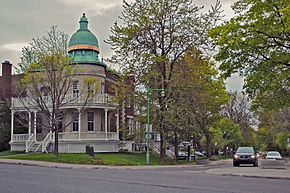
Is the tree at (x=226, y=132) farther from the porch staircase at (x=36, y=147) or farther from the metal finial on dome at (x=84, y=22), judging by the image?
the porch staircase at (x=36, y=147)

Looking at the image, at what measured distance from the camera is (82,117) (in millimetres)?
38969

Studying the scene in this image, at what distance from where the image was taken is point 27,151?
36.5m

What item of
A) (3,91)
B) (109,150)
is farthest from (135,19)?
(3,91)

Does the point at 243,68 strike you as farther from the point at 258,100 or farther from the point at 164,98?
the point at 164,98

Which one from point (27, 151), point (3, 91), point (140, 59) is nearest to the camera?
point (140, 59)

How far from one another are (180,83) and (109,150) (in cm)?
1061

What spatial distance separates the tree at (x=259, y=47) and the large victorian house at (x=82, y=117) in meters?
16.0

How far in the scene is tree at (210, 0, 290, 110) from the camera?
2075 centimetres

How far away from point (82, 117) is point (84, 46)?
7184mm

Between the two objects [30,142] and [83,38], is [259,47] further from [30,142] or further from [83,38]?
[30,142]

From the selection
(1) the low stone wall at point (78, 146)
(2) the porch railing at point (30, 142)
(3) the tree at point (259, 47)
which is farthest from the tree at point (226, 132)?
(3) the tree at point (259, 47)

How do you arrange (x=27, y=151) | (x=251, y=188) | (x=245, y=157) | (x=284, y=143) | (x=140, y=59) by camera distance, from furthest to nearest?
(x=284, y=143) < (x=27, y=151) < (x=140, y=59) < (x=245, y=157) < (x=251, y=188)

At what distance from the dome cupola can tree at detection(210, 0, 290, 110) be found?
745 inches

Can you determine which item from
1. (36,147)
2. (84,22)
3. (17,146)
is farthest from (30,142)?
(84,22)
